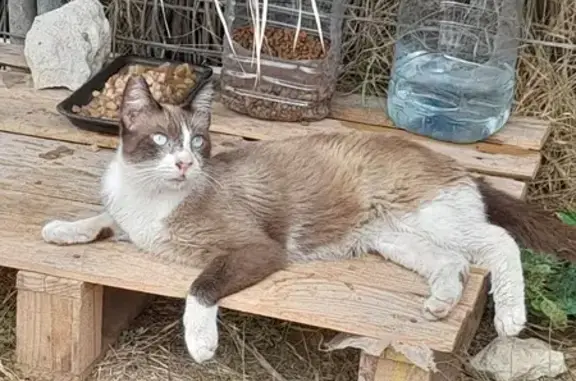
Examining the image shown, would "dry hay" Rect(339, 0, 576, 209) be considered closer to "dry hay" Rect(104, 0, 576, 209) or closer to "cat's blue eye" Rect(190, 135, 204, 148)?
"dry hay" Rect(104, 0, 576, 209)

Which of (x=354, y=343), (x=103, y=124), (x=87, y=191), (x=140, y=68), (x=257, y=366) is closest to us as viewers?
(x=354, y=343)

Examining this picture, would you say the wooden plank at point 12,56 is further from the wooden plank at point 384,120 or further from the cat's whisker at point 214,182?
the cat's whisker at point 214,182

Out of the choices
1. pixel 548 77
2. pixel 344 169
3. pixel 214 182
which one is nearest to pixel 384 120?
pixel 548 77

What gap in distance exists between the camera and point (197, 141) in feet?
8.30

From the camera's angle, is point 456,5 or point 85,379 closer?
point 85,379

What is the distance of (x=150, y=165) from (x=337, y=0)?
135 centimetres

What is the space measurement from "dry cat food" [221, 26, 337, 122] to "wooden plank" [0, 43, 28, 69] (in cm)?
76

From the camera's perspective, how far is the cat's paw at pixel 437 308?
2.42 metres

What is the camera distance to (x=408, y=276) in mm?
2594

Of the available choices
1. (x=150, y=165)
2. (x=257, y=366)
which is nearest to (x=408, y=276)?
(x=257, y=366)

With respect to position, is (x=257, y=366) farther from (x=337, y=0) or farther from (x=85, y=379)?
(x=337, y=0)

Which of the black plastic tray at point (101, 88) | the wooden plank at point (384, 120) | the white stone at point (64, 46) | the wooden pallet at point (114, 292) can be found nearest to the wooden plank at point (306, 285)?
the wooden pallet at point (114, 292)

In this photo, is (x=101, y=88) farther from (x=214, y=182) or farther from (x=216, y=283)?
(x=216, y=283)

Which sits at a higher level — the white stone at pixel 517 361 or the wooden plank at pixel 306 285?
the wooden plank at pixel 306 285
